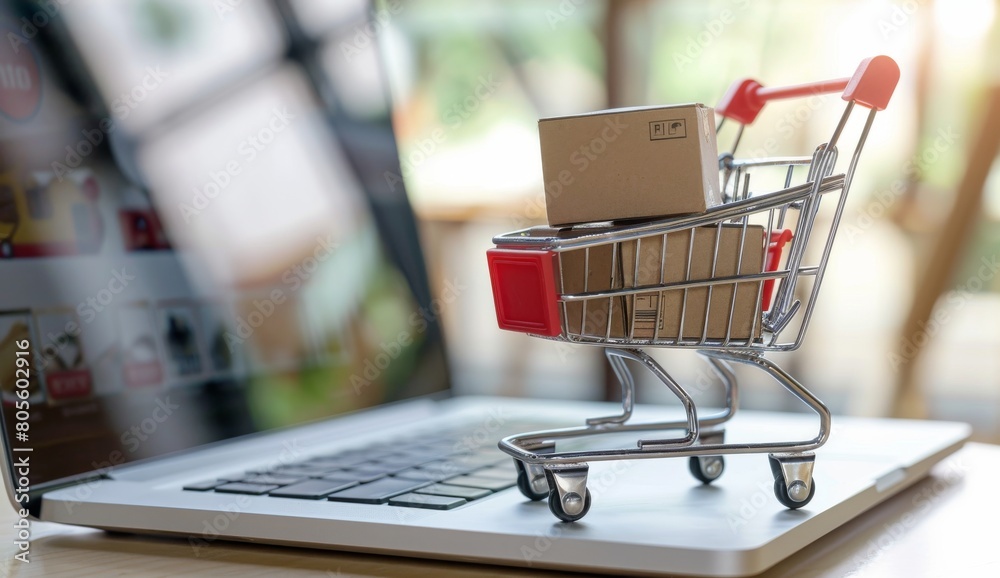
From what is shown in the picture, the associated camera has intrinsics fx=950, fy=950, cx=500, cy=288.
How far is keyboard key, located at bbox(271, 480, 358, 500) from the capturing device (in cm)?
94

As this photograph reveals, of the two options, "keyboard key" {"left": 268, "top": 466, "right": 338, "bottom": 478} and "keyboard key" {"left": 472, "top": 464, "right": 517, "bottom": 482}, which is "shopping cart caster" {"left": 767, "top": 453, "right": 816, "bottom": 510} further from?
"keyboard key" {"left": 268, "top": 466, "right": 338, "bottom": 478}

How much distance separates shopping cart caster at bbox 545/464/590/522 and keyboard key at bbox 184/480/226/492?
400 mm

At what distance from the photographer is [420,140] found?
460 centimetres

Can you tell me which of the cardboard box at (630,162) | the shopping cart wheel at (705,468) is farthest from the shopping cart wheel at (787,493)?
the cardboard box at (630,162)

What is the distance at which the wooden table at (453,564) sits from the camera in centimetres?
80

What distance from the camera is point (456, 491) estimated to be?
36.1 inches

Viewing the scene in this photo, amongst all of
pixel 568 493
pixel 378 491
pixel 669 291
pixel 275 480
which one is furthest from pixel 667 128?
pixel 275 480

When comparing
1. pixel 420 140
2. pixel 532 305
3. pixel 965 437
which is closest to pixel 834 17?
pixel 420 140

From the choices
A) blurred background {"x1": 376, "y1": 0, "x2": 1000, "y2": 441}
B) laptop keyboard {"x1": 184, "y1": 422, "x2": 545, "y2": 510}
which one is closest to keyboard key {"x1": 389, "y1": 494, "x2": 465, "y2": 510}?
laptop keyboard {"x1": 184, "y1": 422, "x2": 545, "y2": 510}

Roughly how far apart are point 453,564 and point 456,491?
0.11 metres

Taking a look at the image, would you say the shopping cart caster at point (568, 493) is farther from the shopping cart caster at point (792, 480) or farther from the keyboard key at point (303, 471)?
the keyboard key at point (303, 471)

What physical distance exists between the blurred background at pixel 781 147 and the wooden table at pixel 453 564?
2836 millimetres

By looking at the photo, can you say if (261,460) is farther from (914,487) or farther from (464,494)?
(914,487)

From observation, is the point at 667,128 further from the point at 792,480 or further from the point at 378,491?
the point at 378,491
